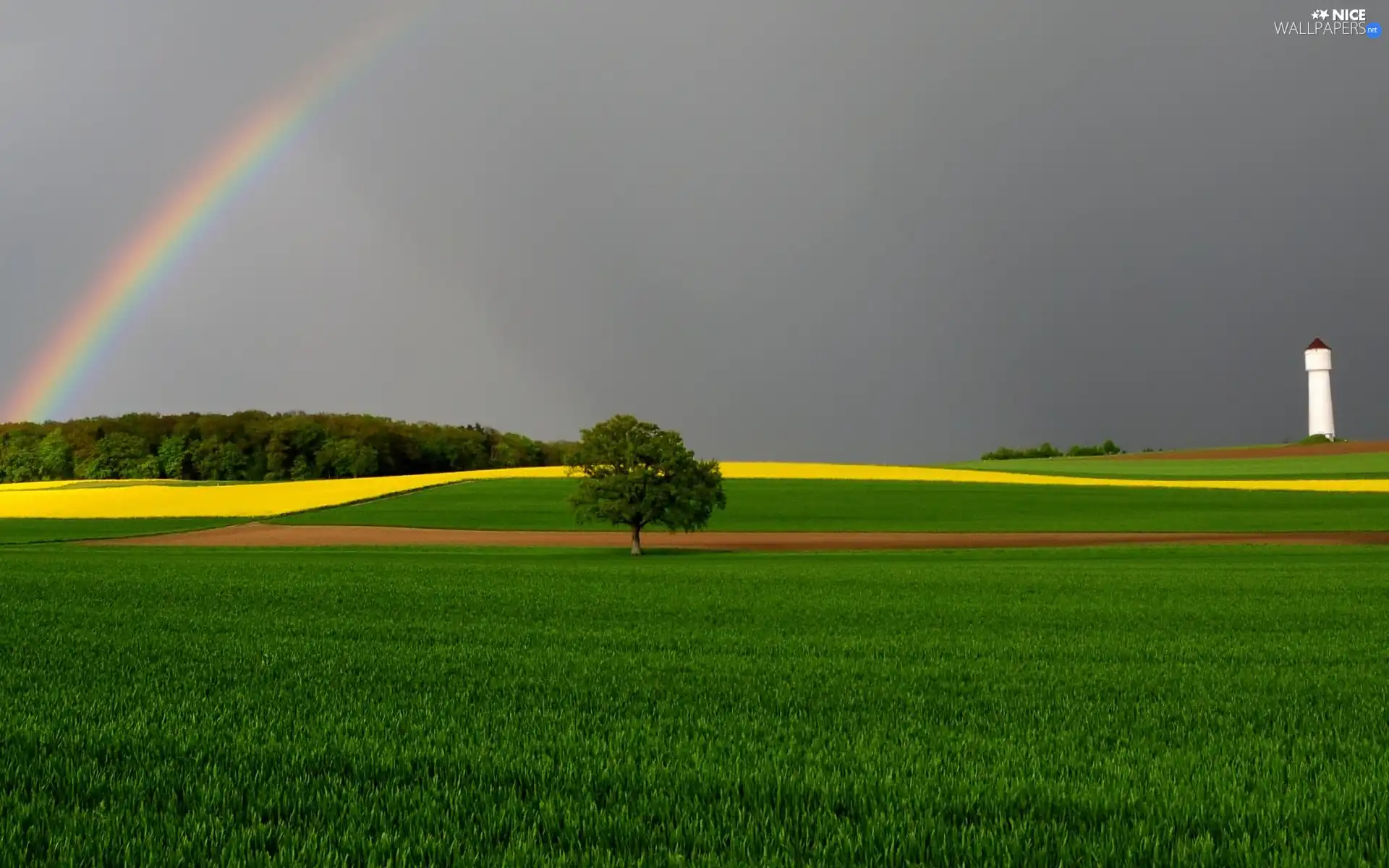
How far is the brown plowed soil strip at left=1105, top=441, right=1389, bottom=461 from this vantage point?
106938mm

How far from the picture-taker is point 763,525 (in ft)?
209

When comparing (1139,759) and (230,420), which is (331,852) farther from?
(230,420)

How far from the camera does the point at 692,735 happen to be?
912cm

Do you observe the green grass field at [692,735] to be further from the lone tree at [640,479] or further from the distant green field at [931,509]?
the distant green field at [931,509]

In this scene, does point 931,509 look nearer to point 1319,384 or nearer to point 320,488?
point 320,488

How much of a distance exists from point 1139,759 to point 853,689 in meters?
3.92

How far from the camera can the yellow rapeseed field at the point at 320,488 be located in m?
73.7

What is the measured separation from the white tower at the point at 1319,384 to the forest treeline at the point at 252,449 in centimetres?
9954

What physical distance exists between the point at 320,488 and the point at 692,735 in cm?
8228

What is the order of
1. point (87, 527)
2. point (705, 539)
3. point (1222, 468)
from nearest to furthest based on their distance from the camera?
point (705, 539), point (87, 527), point (1222, 468)

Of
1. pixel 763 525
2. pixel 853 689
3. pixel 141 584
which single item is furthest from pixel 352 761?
pixel 763 525

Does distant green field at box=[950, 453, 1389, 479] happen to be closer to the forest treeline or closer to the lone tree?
the lone tree

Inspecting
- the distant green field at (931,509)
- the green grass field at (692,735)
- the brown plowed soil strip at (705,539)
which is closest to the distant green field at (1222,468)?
the distant green field at (931,509)

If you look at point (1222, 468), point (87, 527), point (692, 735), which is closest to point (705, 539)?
point (87, 527)
